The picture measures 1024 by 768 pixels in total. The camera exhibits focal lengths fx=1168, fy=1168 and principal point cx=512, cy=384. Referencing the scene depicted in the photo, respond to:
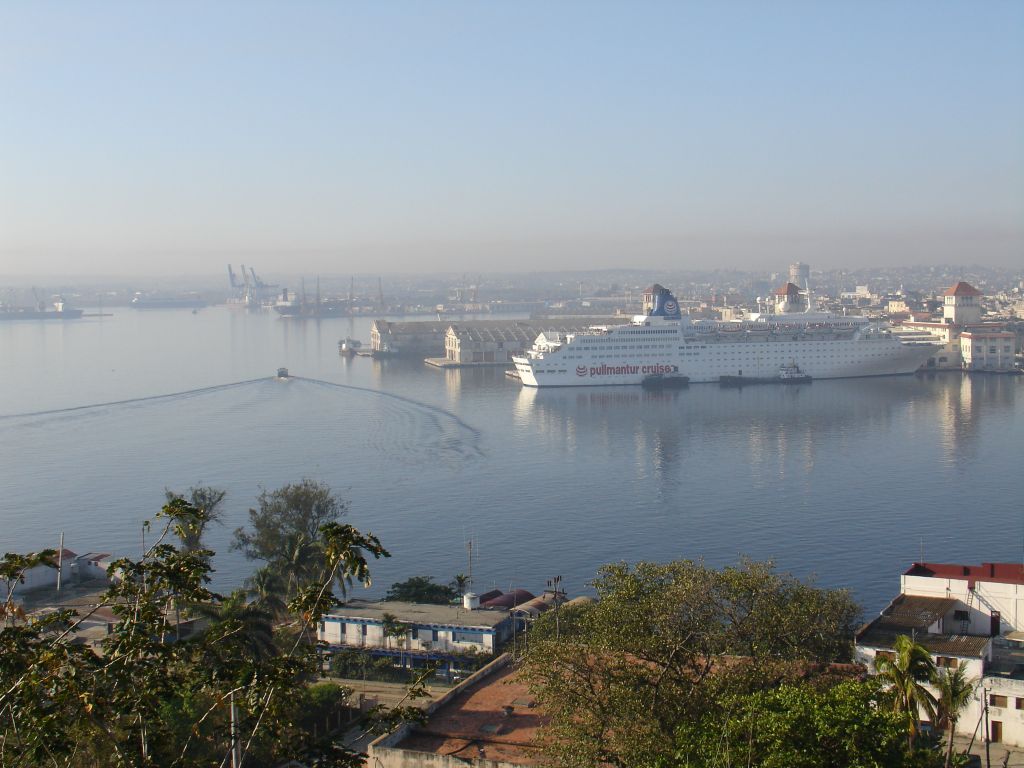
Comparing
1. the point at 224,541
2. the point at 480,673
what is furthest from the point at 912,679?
the point at 224,541

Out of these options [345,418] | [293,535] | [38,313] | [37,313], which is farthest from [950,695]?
[37,313]

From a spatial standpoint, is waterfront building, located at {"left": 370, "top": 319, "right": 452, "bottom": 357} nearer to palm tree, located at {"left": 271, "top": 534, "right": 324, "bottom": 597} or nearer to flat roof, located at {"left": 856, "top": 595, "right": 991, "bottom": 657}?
palm tree, located at {"left": 271, "top": 534, "right": 324, "bottom": 597}

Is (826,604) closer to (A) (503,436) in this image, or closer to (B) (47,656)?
(B) (47,656)

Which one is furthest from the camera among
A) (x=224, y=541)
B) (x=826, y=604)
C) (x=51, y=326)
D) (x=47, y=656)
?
(x=51, y=326)

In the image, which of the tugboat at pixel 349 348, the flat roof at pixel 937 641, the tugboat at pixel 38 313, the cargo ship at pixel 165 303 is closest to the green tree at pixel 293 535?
the flat roof at pixel 937 641

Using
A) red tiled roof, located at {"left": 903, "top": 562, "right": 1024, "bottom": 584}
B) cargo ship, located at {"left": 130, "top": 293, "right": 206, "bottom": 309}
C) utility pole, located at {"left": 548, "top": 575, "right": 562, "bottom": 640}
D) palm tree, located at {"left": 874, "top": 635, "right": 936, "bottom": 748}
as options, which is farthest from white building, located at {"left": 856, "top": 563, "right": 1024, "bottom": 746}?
cargo ship, located at {"left": 130, "top": 293, "right": 206, "bottom": 309}

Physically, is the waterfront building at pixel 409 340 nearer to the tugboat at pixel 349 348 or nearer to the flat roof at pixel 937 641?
the tugboat at pixel 349 348

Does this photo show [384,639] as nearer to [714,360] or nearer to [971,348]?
[714,360]
